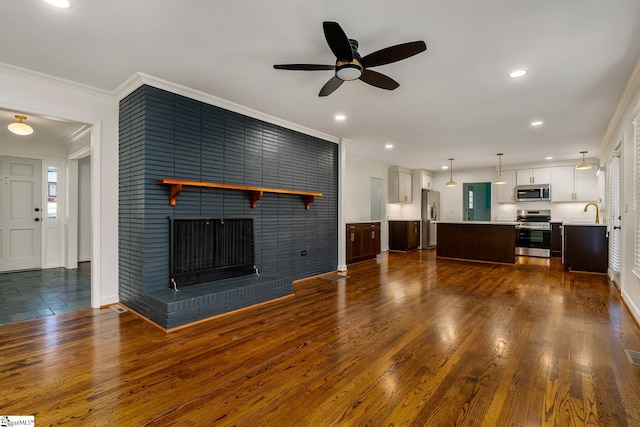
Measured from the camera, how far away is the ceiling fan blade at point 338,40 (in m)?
1.98

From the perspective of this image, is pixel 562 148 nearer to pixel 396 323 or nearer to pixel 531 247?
pixel 531 247

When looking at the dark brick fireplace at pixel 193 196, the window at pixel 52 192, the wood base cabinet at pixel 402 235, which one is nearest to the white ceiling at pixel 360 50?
the dark brick fireplace at pixel 193 196

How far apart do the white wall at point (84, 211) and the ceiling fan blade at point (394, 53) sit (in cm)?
671

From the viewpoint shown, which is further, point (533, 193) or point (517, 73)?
point (533, 193)

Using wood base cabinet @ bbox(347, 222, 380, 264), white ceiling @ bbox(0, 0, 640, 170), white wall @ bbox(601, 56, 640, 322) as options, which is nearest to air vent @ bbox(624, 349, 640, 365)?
white wall @ bbox(601, 56, 640, 322)

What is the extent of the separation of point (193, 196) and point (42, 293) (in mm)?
2605

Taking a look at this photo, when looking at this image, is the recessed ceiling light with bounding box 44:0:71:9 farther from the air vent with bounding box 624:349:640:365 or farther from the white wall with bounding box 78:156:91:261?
the white wall with bounding box 78:156:91:261

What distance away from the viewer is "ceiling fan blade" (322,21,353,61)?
1.98 m

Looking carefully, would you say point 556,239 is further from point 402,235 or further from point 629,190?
point 629,190

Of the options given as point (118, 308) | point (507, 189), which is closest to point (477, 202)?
point (507, 189)

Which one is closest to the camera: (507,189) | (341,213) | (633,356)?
(633,356)

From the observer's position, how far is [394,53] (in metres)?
2.34
